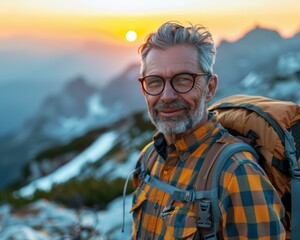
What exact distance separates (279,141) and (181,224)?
0.86m

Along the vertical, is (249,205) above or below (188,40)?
below

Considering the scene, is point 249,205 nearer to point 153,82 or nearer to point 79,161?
point 153,82

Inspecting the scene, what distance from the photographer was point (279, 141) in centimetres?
280

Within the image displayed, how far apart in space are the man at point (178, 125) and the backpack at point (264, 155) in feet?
0.16

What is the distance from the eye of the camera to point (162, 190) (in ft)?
9.96

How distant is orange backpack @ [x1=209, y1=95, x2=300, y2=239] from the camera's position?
2.73m

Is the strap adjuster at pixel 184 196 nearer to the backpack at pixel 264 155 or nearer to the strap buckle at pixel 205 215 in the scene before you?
the backpack at pixel 264 155

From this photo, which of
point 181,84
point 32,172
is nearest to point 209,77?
point 181,84

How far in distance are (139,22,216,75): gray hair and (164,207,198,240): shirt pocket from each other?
1050 millimetres

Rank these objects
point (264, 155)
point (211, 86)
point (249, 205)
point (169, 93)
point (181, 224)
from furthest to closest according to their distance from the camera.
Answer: point (211, 86), point (169, 93), point (264, 155), point (181, 224), point (249, 205)

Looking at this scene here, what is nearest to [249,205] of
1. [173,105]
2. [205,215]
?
[205,215]

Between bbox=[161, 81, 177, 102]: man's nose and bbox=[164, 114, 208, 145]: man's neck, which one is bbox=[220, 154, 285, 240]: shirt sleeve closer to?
bbox=[164, 114, 208, 145]: man's neck

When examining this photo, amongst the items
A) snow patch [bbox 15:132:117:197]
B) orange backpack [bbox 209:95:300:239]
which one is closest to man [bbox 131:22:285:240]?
orange backpack [bbox 209:95:300:239]

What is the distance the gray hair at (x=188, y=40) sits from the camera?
9.87ft
